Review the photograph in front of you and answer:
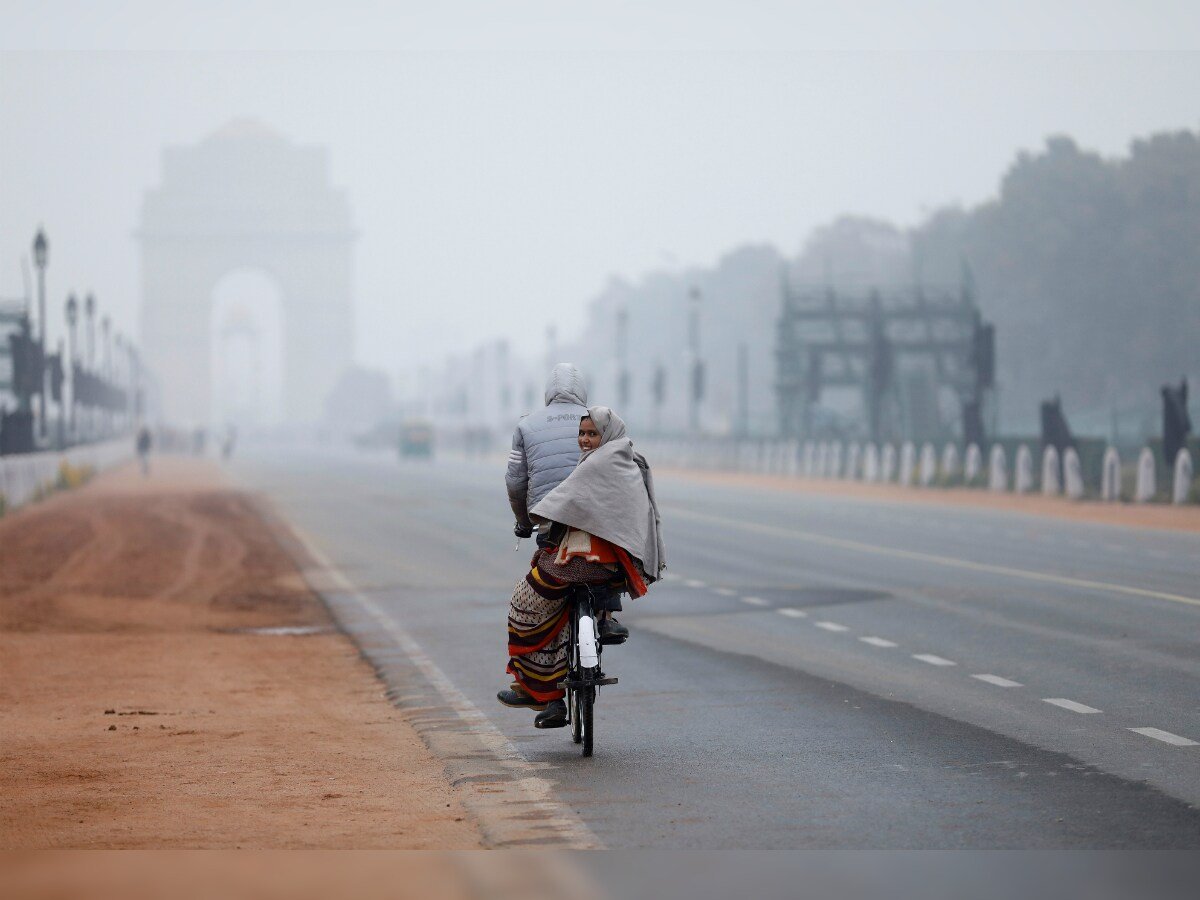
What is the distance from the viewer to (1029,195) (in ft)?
265

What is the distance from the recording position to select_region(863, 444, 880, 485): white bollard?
49531mm

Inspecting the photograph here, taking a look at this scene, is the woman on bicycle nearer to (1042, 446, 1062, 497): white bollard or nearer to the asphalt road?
the asphalt road

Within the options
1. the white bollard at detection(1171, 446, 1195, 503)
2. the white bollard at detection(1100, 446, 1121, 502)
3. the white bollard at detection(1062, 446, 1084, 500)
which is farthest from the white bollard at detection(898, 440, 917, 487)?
the white bollard at detection(1171, 446, 1195, 503)

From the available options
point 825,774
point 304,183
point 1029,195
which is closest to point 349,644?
point 825,774

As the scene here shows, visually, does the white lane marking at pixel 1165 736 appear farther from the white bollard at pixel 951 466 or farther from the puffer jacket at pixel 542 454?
the white bollard at pixel 951 466

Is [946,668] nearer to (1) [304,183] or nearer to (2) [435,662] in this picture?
(2) [435,662]

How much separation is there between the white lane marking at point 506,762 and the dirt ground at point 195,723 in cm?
31

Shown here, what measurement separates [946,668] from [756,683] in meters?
1.29

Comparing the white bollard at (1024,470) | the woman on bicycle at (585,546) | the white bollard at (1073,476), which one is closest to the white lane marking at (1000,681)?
the woman on bicycle at (585,546)

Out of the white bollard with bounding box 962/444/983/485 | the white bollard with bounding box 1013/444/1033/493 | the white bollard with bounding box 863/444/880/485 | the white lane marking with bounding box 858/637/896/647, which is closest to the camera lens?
the white lane marking with bounding box 858/637/896/647

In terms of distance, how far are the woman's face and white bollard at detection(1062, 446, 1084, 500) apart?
29246 mm

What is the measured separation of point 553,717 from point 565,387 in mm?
1515

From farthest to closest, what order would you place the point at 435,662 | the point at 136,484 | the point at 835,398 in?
1. the point at 835,398
2. the point at 136,484
3. the point at 435,662

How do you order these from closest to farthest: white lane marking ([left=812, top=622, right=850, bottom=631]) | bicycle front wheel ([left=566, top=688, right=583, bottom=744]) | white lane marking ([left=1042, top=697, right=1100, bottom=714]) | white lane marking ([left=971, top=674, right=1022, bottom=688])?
bicycle front wheel ([left=566, top=688, right=583, bottom=744])
white lane marking ([left=1042, top=697, right=1100, bottom=714])
white lane marking ([left=971, top=674, right=1022, bottom=688])
white lane marking ([left=812, top=622, right=850, bottom=631])
